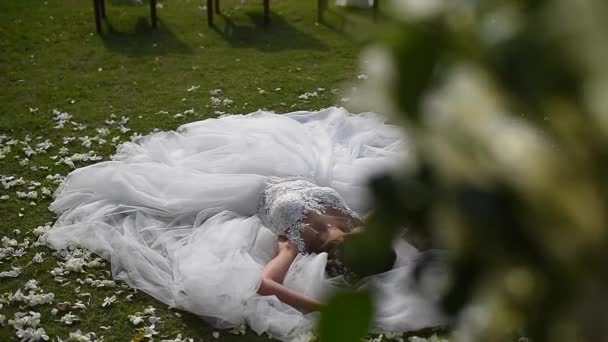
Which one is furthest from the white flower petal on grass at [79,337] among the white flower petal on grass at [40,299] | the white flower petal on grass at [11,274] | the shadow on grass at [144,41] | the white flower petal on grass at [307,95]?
the shadow on grass at [144,41]

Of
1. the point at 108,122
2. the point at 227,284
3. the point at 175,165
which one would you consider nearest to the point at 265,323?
the point at 227,284

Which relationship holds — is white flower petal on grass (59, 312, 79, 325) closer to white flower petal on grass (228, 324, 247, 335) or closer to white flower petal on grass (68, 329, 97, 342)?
white flower petal on grass (68, 329, 97, 342)

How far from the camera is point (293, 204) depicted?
11.2ft

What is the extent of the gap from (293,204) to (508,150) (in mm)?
2899

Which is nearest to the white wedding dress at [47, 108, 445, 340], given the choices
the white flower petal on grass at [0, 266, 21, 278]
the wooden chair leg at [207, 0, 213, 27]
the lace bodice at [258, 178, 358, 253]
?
the lace bodice at [258, 178, 358, 253]

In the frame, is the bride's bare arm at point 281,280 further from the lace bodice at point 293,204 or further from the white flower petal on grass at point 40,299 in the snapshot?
the white flower petal on grass at point 40,299

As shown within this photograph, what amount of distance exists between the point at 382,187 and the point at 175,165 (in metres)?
3.49

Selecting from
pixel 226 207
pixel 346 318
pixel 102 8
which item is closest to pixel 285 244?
pixel 226 207

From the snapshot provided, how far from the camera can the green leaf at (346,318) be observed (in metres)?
0.51

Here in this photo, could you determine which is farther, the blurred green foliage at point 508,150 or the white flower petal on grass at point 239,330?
the white flower petal on grass at point 239,330

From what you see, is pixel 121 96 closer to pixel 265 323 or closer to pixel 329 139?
pixel 329 139

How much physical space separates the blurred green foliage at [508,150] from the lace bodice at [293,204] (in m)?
2.74

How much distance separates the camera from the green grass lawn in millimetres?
3230

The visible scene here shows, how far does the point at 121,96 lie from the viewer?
5578mm
